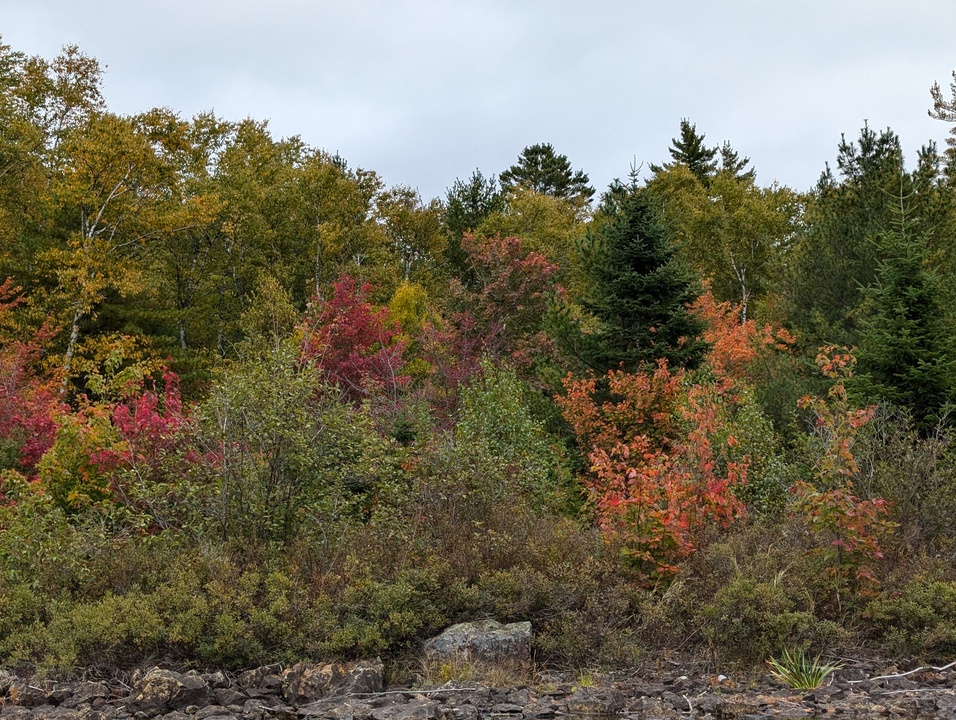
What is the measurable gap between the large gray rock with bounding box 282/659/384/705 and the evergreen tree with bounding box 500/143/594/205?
134 ft

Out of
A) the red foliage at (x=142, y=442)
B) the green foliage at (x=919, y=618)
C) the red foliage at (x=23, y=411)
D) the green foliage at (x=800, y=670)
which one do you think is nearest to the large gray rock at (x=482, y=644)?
the green foliage at (x=800, y=670)

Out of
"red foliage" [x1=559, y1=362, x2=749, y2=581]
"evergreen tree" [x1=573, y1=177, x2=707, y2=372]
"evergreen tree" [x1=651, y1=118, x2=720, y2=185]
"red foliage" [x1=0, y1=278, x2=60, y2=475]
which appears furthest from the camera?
"evergreen tree" [x1=651, y1=118, x2=720, y2=185]

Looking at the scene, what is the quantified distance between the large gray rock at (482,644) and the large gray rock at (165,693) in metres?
1.87

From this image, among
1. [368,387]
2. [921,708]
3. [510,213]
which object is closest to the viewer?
[921,708]

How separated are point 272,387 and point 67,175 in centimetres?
1740

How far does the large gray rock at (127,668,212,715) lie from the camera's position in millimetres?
6094

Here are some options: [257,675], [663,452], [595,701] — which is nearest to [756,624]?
[595,701]

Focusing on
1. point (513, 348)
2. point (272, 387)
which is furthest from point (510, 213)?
point (272, 387)

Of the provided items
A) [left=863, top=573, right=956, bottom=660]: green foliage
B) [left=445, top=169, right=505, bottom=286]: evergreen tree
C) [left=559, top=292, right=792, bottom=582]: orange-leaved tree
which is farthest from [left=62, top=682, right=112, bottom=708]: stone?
[left=445, top=169, right=505, bottom=286]: evergreen tree

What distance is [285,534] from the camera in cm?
812

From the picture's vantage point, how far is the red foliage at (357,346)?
1641 centimetres

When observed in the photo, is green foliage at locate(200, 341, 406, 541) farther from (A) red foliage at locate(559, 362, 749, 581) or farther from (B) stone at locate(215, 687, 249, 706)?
(A) red foliage at locate(559, 362, 749, 581)

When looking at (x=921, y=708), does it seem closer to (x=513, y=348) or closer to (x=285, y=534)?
(x=285, y=534)

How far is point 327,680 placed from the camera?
21.3 ft
